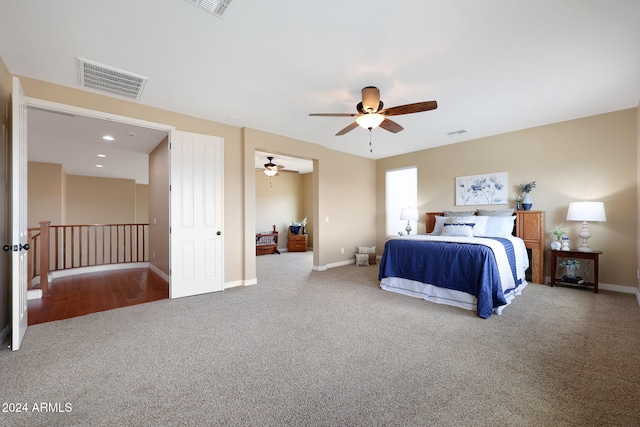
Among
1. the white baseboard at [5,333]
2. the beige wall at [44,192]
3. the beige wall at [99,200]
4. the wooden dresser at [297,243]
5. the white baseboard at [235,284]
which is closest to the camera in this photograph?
the white baseboard at [5,333]

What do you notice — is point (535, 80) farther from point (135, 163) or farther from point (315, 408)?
point (135, 163)

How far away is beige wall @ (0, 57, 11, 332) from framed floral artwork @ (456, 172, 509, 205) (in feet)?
21.9

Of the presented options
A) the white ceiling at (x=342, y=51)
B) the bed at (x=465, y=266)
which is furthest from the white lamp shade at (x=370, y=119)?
the bed at (x=465, y=266)

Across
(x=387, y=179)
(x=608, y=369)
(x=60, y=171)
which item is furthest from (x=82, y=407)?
(x=60, y=171)

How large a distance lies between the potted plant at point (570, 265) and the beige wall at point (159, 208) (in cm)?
655

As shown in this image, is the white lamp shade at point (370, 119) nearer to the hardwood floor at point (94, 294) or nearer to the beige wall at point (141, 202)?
the hardwood floor at point (94, 294)

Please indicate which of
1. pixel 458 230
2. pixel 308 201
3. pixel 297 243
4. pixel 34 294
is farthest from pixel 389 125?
pixel 308 201

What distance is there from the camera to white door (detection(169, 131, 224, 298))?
3965 mm

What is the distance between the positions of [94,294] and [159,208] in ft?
5.94

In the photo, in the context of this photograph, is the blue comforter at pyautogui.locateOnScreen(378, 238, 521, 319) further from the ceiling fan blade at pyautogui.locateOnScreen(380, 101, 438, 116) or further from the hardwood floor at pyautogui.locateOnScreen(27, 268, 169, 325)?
the hardwood floor at pyautogui.locateOnScreen(27, 268, 169, 325)

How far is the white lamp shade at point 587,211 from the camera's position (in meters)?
3.90

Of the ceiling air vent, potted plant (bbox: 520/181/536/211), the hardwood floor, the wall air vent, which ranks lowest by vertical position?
the hardwood floor

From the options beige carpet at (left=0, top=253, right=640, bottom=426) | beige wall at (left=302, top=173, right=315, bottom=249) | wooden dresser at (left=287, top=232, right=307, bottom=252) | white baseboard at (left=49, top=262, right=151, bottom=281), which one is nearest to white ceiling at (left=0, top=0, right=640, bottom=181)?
beige carpet at (left=0, top=253, right=640, bottom=426)

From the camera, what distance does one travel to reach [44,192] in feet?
22.5
